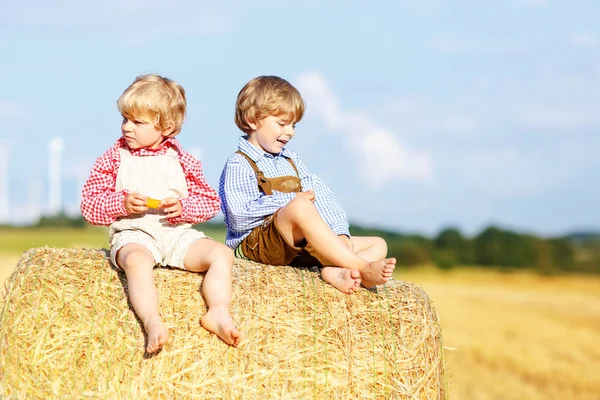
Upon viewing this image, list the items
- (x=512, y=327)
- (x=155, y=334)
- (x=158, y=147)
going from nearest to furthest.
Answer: (x=155, y=334), (x=158, y=147), (x=512, y=327)

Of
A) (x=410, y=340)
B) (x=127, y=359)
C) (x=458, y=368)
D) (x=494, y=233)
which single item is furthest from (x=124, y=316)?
(x=494, y=233)

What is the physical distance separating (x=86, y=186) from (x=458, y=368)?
292 inches

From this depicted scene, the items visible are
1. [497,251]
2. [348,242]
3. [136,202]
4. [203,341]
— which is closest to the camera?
[203,341]

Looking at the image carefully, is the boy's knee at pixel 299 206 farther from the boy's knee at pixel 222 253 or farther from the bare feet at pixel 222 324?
the bare feet at pixel 222 324

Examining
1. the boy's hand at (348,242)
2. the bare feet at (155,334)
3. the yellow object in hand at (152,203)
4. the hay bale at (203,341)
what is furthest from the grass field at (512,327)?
the bare feet at (155,334)

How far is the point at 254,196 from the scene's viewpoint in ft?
17.5

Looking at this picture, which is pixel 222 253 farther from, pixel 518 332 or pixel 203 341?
pixel 518 332

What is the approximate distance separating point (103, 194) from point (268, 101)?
1.12 m

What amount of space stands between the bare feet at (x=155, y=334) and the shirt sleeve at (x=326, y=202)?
1.51 m

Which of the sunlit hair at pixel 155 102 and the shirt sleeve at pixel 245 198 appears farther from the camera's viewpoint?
the shirt sleeve at pixel 245 198

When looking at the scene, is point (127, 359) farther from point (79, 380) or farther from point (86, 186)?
point (86, 186)

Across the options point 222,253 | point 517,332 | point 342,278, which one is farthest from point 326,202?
point 517,332

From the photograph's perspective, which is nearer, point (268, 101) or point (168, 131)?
point (168, 131)

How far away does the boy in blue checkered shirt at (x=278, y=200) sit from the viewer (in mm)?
4922
